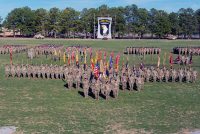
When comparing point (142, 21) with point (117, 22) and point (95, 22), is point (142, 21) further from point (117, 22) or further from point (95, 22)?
point (95, 22)

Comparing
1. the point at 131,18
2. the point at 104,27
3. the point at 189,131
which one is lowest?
the point at 189,131

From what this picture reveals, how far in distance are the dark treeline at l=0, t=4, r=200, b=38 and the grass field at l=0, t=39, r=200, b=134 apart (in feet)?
245

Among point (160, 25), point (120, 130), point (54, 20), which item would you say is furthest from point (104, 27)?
point (120, 130)

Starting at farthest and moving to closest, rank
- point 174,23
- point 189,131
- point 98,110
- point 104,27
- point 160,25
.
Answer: point 174,23, point 160,25, point 104,27, point 98,110, point 189,131

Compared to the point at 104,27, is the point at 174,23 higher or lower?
higher

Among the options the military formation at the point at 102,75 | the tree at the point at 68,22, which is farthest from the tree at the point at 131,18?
the military formation at the point at 102,75

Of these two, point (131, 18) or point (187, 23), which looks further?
point (131, 18)

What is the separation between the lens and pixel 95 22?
93.4 meters

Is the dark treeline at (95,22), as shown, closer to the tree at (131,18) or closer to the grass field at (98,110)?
the tree at (131,18)

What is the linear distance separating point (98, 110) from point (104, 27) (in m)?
72.8

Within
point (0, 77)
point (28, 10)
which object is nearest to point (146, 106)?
point (0, 77)

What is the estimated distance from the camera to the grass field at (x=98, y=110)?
12.9 meters

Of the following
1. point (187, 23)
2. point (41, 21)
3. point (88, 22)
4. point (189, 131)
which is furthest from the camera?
point (187, 23)

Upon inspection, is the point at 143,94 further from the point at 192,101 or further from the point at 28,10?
the point at 28,10
